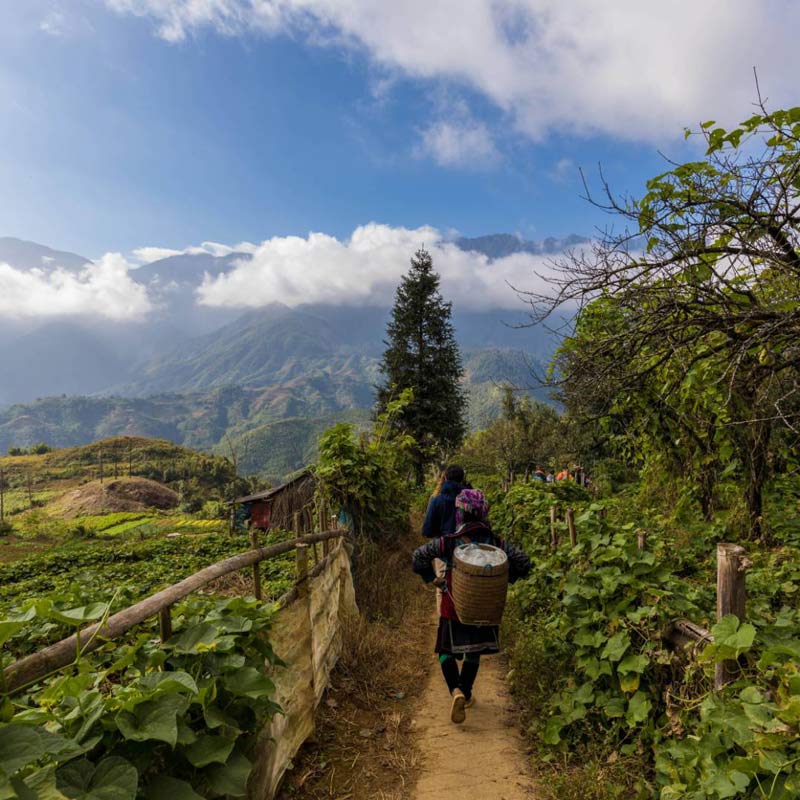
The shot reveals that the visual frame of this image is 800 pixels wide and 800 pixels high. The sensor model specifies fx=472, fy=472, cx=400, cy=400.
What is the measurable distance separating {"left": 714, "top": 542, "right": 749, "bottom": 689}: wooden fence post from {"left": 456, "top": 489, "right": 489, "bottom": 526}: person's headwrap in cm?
181

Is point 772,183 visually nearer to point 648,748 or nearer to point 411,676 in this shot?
point 648,748

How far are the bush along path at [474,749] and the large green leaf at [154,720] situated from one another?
2.39 m

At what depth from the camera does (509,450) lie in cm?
3519

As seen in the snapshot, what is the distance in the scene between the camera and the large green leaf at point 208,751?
175 centimetres

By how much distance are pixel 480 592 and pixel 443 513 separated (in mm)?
1005

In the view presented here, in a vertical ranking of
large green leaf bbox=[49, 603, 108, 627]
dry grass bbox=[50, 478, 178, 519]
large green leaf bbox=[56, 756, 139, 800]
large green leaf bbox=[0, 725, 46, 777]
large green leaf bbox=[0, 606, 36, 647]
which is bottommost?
dry grass bbox=[50, 478, 178, 519]

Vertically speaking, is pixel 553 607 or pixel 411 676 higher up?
pixel 553 607

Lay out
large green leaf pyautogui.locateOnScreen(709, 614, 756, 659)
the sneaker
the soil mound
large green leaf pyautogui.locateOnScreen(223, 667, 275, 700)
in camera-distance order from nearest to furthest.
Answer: large green leaf pyautogui.locateOnScreen(223, 667, 275, 700), large green leaf pyautogui.locateOnScreen(709, 614, 756, 659), the sneaker, the soil mound

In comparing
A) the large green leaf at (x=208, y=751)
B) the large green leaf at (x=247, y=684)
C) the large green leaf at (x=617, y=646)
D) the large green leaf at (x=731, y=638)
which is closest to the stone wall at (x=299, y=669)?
the large green leaf at (x=247, y=684)

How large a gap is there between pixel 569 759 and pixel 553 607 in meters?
1.69

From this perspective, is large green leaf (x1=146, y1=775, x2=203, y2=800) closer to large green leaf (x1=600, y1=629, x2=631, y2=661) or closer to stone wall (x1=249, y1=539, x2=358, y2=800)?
stone wall (x1=249, y1=539, x2=358, y2=800)

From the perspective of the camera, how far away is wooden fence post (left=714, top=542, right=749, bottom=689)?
2.65m

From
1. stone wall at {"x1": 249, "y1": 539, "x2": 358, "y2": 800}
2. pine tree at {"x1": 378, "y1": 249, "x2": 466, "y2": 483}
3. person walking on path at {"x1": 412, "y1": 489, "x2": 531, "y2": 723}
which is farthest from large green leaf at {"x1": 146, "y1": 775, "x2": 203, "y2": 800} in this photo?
pine tree at {"x1": 378, "y1": 249, "x2": 466, "y2": 483}

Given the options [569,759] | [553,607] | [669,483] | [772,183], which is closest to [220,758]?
[569,759]
